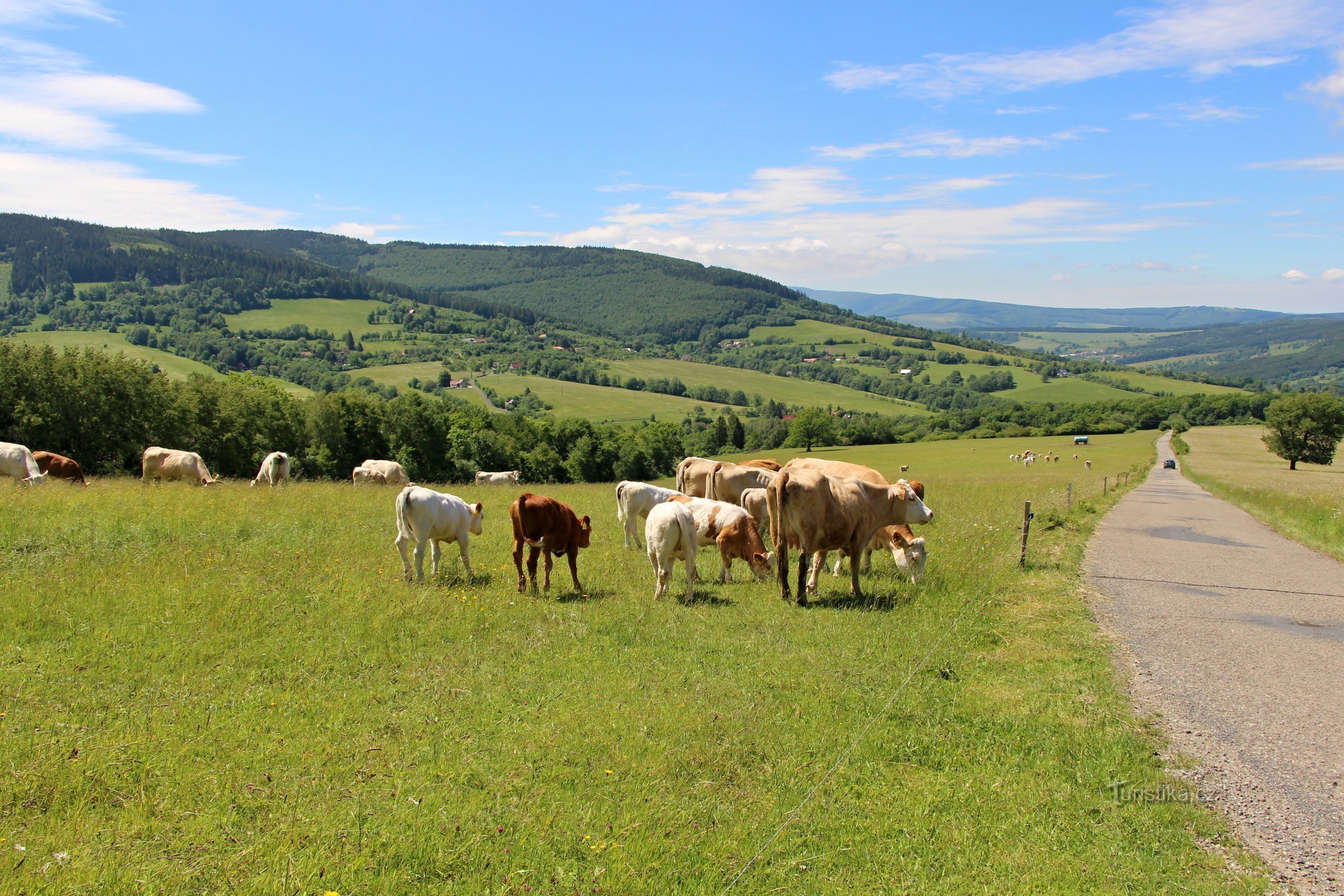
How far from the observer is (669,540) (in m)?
12.7

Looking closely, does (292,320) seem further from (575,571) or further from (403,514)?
(575,571)

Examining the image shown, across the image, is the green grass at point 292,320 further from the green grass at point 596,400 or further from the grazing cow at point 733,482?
the grazing cow at point 733,482

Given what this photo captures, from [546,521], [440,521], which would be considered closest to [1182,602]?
[546,521]

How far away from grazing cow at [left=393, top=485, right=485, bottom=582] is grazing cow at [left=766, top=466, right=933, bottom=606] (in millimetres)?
5634

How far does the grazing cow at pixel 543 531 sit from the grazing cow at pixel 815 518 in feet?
11.9

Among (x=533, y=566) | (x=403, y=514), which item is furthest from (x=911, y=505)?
(x=403, y=514)

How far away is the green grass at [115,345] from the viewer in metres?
117

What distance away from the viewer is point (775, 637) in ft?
33.6

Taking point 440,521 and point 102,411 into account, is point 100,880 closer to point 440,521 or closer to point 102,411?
point 440,521

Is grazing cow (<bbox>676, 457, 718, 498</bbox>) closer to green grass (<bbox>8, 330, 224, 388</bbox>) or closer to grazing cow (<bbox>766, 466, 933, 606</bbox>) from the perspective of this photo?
grazing cow (<bbox>766, 466, 933, 606</bbox>)

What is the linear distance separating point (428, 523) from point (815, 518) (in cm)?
680

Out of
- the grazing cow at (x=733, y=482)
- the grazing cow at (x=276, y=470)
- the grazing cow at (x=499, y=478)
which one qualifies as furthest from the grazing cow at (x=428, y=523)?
the grazing cow at (x=499, y=478)

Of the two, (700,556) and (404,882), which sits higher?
(404,882)

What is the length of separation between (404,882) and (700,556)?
41.0 ft
